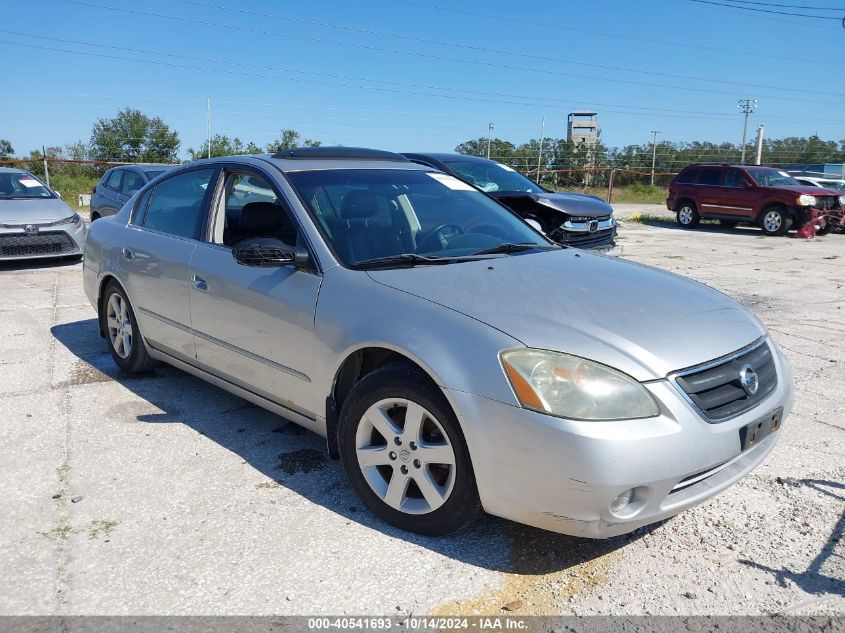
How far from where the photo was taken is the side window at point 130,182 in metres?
10.9

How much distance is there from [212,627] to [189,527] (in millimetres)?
721

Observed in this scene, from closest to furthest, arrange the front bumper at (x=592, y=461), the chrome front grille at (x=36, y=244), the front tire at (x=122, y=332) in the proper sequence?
the front bumper at (x=592, y=461), the front tire at (x=122, y=332), the chrome front grille at (x=36, y=244)

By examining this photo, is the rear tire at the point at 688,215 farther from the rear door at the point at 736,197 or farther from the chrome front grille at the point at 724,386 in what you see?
the chrome front grille at the point at 724,386

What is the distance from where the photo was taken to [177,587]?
8.71ft

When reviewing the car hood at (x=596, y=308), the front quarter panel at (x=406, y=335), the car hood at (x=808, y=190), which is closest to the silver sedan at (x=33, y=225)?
the front quarter panel at (x=406, y=335)

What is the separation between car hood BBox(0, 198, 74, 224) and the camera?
9734mm

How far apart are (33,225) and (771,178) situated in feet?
51.6

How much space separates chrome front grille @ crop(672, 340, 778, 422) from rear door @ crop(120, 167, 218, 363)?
283 centimetres

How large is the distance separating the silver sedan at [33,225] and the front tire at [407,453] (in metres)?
8.38

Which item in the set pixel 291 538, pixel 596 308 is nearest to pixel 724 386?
pixel 596 308

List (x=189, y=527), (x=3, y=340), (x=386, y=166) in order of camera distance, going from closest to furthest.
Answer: (x=189, y=527) → (x=386, y=166) → (x=3, y=340)

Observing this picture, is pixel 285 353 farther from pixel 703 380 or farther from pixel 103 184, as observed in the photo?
pixel 103 184

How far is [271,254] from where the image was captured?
3.46 m

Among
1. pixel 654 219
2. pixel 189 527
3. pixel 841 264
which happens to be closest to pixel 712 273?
pixel 841 264
